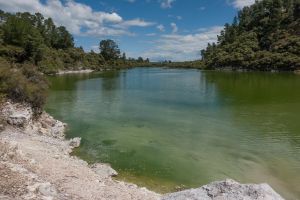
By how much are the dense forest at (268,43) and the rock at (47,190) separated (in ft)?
435

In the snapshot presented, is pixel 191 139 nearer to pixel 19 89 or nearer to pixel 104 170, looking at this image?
pixel 104 170

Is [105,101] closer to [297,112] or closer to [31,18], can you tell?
[297,112]

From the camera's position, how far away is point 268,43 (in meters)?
165

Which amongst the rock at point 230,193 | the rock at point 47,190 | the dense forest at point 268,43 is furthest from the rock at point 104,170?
the dense forest at point 268,43

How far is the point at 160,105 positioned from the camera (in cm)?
5003

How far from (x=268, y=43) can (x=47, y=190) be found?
167287 millimetres

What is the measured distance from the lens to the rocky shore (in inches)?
437

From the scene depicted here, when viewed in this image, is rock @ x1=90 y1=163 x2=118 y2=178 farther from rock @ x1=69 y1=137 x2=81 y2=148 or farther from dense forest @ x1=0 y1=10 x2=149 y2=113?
dense forest @ x1=0 y1=10 x2=149 y2=113

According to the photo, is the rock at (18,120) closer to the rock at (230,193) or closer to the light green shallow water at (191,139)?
the light green shallow water at (191,139)

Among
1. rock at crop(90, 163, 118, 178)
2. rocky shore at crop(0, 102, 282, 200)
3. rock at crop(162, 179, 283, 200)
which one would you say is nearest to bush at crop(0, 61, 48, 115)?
rocky shore at crop(0, 102, 282, 200)

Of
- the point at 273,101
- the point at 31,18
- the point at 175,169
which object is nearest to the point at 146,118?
the point at 175,169

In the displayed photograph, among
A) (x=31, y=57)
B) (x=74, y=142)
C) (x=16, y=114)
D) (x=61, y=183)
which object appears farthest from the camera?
(x=31, y=57)

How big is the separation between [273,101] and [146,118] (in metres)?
24.0

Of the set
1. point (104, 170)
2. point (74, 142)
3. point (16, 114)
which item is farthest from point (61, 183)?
point (16, 114)
